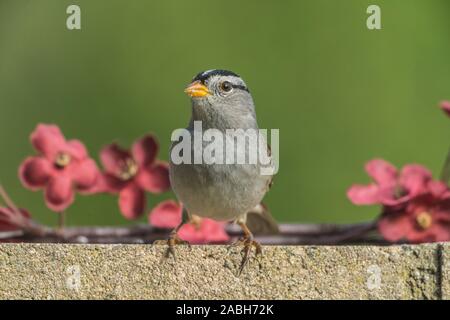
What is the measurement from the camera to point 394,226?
2.18m

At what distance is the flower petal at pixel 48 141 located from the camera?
2.30 m

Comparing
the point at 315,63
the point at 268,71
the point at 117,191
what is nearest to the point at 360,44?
the point at 315,63

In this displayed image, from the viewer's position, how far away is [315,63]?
11.1 ft

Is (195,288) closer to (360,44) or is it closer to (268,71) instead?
(268,71)

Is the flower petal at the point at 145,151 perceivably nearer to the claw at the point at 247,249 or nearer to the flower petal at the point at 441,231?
the claw at the point at 247,249

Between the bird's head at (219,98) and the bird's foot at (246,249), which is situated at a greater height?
the bird's head at (219,98)

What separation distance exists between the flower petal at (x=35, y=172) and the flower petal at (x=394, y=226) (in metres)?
0.78

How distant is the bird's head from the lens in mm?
2250

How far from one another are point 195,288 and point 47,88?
6.00 feet

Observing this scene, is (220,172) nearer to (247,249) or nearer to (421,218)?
(247,249)

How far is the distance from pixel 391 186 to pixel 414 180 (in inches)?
2.5

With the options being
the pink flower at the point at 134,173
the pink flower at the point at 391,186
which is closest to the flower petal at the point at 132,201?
the pink flower at the point at 134,173

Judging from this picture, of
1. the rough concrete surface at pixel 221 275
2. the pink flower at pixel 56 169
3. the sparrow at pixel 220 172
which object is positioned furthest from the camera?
the pink flower at pixel 56 169

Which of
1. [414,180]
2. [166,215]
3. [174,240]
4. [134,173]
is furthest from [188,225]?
[414,180]
